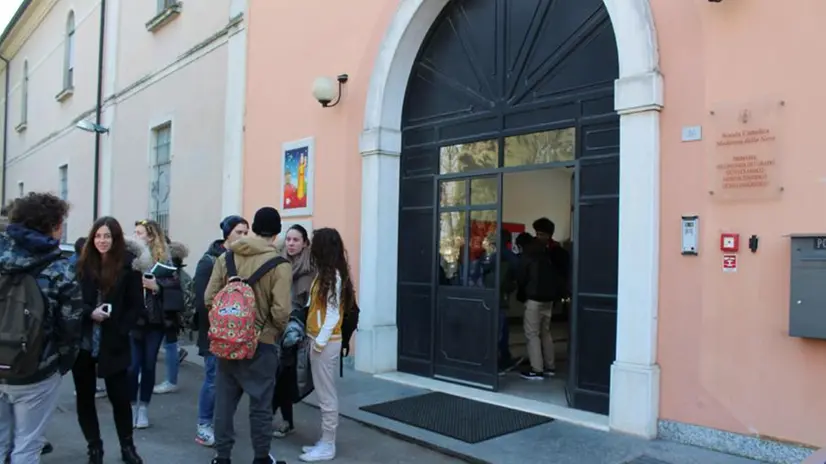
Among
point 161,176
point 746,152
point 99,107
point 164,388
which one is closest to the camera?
point 746,152

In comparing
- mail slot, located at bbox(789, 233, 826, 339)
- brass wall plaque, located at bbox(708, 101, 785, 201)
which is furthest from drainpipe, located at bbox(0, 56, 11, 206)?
mail slot, located at bbox(789, 233, 826, 339)

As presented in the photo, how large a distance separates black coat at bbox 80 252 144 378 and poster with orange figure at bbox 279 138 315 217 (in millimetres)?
4092

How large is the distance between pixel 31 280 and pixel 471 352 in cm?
418

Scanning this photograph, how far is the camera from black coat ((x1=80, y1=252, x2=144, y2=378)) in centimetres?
398

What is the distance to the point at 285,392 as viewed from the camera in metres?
5.01

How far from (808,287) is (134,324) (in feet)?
14.0

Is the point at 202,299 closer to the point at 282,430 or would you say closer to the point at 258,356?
the point at 258,356

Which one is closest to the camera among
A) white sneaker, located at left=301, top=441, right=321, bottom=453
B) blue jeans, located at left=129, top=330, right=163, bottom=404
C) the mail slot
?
the mail slot

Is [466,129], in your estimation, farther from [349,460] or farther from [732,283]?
[349,460]

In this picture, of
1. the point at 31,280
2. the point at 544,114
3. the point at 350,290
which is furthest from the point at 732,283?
the point at 31,280

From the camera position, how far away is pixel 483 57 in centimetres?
660

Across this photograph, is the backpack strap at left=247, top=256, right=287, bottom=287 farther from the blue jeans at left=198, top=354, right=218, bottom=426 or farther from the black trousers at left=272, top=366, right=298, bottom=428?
the blue jeans at left=198, top=354, right=218, bottom=426

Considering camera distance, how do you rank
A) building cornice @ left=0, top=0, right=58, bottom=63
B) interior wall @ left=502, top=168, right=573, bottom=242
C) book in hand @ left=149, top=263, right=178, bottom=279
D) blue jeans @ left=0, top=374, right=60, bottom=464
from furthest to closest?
building cornice @ left=0, top=0, right=58, bottom=63 → interior wall @ left=502, top=168, right=573, bottom=242 → book in hand @ left=149, top=263, right=178, bottom=279 → blue jeans @ left=0, top=374, right=60, bottom=464

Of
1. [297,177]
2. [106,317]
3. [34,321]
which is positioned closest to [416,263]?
[297,177]
